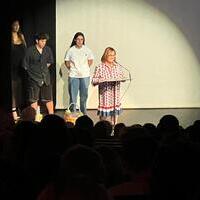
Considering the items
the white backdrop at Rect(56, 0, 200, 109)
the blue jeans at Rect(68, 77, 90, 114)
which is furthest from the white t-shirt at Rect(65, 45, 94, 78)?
the white backdrop at Rect(56, 0, 200, 109)

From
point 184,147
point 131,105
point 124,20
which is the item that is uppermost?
point 124,20

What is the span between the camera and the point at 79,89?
30.1 feet

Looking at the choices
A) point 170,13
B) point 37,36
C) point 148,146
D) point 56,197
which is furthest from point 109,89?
point 56,197

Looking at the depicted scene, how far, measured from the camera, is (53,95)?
389 inches

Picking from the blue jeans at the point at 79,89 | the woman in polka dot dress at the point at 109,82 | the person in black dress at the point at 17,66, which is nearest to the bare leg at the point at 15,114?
the person in black dress at the point at 17,66

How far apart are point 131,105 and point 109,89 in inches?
70.6

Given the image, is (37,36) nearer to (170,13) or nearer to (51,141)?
(170,13)

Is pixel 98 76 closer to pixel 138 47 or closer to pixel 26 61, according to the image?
pixel 26 61

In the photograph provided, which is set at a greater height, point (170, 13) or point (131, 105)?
point (170, 13)

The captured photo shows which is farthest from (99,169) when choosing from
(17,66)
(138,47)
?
(138,47)

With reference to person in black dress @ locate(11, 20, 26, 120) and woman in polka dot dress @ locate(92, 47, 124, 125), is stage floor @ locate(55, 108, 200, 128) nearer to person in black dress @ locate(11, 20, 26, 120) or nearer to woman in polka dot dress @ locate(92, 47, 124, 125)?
woman in polka dot dress @ locate(92, 47, 124, 125)

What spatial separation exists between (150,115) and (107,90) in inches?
51.5

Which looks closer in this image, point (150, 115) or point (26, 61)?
point (26, 61)

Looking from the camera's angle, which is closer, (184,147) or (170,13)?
(184,147)
